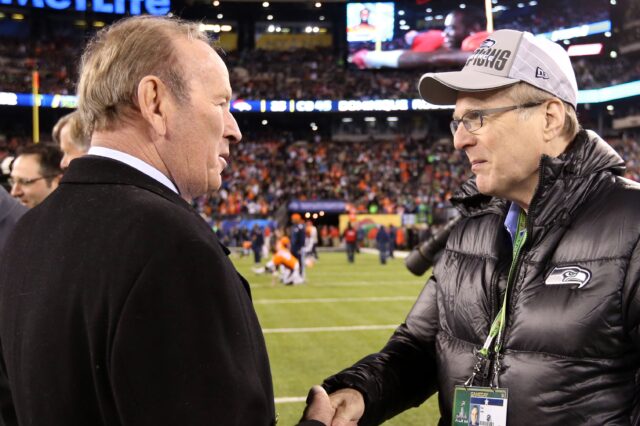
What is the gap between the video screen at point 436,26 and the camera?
4681 cm

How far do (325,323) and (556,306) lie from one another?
369 inches

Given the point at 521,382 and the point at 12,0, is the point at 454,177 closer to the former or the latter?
the point at 12,0

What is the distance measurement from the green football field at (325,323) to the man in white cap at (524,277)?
392cm

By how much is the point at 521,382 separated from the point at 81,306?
1.30 m

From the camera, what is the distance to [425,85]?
2611 mm

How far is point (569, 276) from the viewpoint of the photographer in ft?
6.84

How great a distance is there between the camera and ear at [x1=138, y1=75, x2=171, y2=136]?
1608mm

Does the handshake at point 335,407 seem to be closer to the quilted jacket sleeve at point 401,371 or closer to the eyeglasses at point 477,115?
the quilted jacket sleeve at point 401,371

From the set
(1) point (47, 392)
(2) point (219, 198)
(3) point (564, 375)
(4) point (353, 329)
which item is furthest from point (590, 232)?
(2) point (219, 198)

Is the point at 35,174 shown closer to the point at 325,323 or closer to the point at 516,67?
the point at 516,67

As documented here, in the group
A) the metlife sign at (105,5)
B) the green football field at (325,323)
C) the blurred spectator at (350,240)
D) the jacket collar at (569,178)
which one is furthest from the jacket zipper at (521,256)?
the metlife sign at (105,5)

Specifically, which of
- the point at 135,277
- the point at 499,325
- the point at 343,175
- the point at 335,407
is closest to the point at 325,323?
the point at 335,407

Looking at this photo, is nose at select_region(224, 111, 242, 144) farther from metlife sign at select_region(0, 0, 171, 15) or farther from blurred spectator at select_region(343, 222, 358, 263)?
metlife sign at select_region(0, 0, 171, 15)

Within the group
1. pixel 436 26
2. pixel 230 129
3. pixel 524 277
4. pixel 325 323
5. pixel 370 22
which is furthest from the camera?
pixel 436 26
